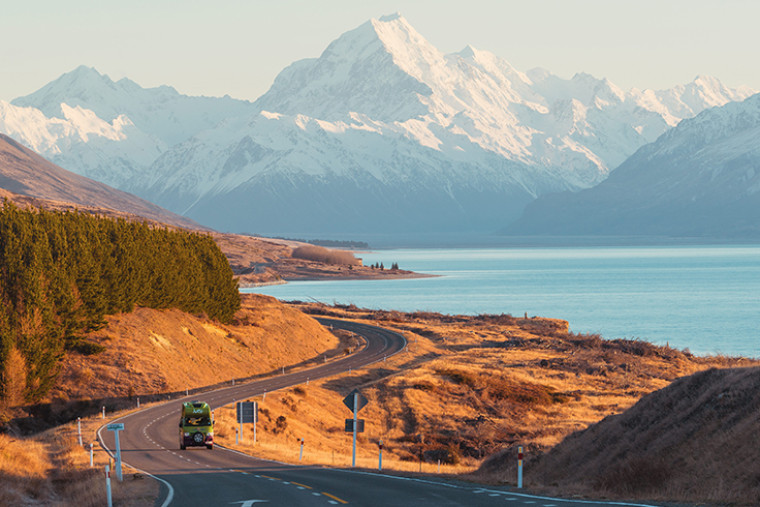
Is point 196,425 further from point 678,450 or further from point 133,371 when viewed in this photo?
point 133,371

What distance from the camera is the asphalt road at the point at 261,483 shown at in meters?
30.6

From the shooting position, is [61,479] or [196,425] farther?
[196,425]

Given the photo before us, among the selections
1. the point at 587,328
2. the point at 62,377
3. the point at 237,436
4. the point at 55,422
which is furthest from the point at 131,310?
the point at 587,328

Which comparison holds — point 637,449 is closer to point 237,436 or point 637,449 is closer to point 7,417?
point 237,436

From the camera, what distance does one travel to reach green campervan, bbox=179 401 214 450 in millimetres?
52438

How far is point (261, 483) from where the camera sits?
3684 centimetres

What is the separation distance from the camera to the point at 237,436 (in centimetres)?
5734

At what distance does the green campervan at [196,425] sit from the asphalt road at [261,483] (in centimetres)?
61

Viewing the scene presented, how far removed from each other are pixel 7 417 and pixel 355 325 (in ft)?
246

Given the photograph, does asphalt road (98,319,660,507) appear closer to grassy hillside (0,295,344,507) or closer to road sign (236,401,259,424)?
grassy hillside (0,295,344,507)

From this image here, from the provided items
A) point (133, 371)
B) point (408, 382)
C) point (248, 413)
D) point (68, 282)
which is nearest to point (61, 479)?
point (248, 413)

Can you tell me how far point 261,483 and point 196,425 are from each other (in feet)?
54.2

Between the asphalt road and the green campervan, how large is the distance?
611 mm

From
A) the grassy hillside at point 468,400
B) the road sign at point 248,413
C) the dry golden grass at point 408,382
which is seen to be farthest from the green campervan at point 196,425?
the road sign at point 248,413
